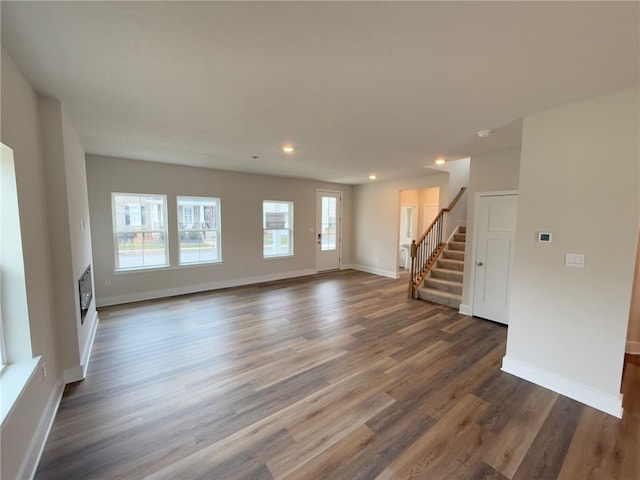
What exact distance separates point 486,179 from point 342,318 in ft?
9.68

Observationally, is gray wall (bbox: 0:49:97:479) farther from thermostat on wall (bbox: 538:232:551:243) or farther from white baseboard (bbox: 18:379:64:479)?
thermostat on wall (bbox: 538:232:551:243)

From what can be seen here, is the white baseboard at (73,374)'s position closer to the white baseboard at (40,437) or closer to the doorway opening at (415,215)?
the white baseboard at (40,437)

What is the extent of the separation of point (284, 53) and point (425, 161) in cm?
354

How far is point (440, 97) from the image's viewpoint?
219 centimetres

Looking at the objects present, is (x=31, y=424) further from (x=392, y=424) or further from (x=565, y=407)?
(x=565, y=407)

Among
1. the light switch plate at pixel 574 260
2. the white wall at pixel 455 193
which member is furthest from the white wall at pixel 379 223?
the light switch plate at pixel 574 260

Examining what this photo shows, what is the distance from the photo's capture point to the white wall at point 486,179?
12.0ft

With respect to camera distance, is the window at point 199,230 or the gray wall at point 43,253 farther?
the window at point 199,230

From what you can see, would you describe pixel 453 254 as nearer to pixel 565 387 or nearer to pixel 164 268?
pixel 565 387

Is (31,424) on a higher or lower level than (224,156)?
lower

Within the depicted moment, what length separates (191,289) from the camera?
5.45 metres

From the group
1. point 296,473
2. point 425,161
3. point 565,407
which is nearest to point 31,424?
point 296,473

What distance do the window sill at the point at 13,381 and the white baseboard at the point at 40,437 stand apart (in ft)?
1.23

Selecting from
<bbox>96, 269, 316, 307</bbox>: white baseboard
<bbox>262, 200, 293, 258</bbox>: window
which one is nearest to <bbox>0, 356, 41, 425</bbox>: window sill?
<bbox>96, 269, 316, 307</bbox>: white baseboard
